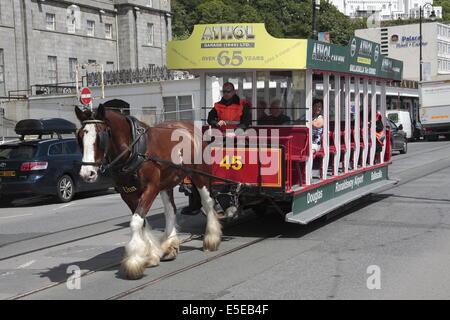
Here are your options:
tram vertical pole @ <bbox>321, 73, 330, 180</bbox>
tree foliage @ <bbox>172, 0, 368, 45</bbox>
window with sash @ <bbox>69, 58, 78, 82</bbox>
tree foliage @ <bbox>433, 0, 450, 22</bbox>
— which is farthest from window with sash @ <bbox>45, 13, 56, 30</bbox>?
tree foliage @ <bbox>433, 0, 450, 22</bbox>

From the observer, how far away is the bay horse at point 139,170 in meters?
6.56

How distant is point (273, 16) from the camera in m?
77.2

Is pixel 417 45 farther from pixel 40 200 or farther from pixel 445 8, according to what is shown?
pixel 40 200

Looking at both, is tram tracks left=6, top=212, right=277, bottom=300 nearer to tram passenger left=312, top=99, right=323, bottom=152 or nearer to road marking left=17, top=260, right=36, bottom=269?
road marking left=17, top=260, right=36, bottom=269

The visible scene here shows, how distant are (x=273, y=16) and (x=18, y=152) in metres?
66.0

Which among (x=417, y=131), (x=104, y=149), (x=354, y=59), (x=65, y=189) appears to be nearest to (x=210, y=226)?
(x=104, y=149)

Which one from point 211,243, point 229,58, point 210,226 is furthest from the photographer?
point 229,58

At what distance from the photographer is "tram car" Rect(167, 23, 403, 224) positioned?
8.59m

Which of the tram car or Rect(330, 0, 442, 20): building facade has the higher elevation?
Rect(330, 0, 442, 20): building facade

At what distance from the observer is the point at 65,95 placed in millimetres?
38594

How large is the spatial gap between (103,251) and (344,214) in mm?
4796

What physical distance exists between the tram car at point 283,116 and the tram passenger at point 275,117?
2cm

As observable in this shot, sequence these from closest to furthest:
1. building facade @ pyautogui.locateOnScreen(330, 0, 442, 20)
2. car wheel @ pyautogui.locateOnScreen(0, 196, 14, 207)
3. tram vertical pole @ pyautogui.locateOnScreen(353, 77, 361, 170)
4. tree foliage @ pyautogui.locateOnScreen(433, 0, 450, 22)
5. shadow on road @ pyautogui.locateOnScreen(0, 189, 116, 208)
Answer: tram vertical pole @ pyautogui.locateOnScreen(353, 77, 361, 170) < shadow on road @ pyautogui.locateOnScreen(0, 189, 116, 208) < car wheel @ pyautogui.locateOnScreen(0, 196, 14, 207) < tree foliage @ pyautogui.locateOnScreen(433, 0, 450, 22) < building facade @ pyautogui.locateOnScreen(330, 0, 442, 20)

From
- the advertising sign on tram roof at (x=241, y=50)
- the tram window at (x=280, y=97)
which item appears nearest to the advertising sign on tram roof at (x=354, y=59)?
the advertising sign on tram roof at (x=241, y=50)
